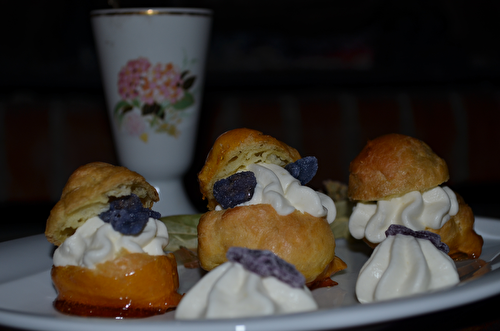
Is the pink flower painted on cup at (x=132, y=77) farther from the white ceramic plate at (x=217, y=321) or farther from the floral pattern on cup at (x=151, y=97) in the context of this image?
the white ceramic plate at (x=217, y=321)

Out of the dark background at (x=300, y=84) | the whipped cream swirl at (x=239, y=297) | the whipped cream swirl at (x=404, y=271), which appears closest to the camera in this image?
the whipped cream swirl at (x=239, y=297)

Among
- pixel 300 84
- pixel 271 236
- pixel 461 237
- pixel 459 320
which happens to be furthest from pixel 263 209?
pixel 300 84

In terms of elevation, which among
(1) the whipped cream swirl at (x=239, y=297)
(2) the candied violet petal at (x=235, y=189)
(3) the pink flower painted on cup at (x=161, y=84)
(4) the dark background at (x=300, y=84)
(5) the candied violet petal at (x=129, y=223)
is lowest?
(4) the dark background at (x=300, y=84)

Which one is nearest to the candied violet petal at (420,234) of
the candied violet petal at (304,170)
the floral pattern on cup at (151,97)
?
the candied violet petal at (304,170)

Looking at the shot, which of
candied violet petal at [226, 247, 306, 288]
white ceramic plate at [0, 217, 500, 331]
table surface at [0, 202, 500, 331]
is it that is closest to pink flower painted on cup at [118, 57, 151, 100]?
white ceramic plate at [0, 217, 500, 331]

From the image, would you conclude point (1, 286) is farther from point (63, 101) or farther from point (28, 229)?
point (63, 101)

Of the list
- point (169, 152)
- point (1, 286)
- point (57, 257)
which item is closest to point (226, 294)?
point (57, 257)

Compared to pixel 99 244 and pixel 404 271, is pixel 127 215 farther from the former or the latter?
pixel 404 271
